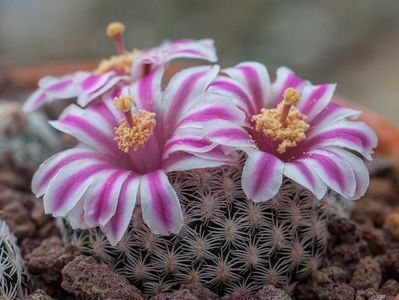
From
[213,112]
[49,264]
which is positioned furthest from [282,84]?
[49,264]

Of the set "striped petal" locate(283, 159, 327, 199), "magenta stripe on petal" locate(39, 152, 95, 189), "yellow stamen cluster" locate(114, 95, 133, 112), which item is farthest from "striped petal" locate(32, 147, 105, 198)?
"striped petal" locate(283, 159, 327, 199)

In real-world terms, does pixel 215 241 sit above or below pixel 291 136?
below

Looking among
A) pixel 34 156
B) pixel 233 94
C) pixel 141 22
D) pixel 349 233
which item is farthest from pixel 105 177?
pixel 141 22

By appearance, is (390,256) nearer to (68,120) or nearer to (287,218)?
(287,218)

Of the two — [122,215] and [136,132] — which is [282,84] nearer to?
[136,132]

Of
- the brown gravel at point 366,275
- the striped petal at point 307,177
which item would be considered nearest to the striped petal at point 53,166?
the striped petal at point 307,177

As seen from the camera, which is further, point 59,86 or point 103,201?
point 59,86

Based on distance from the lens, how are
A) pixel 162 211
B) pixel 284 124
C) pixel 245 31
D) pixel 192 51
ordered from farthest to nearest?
pixel 245 31 → pixel 192 51 → pixel 284 124 → pixel 162 211
